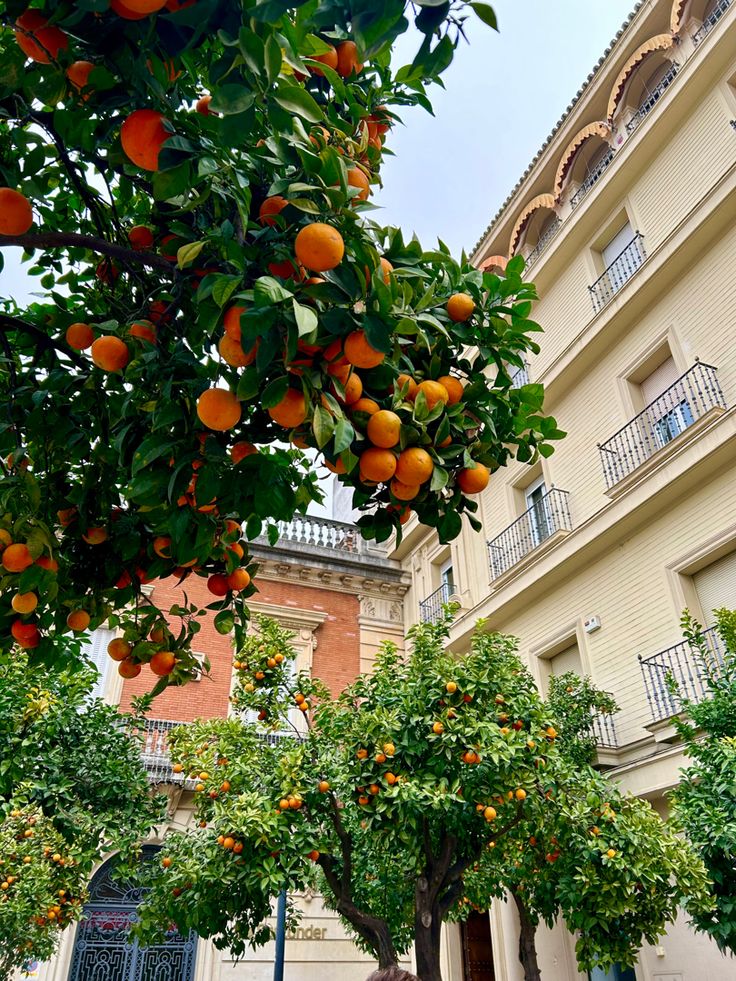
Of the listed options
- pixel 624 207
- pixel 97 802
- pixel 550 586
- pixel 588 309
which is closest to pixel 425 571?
pixel 550 586

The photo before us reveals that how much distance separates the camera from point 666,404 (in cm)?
1052

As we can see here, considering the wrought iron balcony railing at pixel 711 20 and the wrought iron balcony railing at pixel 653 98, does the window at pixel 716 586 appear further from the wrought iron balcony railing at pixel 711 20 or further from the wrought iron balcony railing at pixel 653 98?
the wrought iron balcony railing at pixel 711 20

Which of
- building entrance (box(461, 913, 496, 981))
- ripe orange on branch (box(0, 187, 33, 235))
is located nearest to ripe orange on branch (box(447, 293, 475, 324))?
ripe orange on branch (box(0, 187, 33, 235))

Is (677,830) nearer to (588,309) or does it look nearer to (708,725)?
(708,725)

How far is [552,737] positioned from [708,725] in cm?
132

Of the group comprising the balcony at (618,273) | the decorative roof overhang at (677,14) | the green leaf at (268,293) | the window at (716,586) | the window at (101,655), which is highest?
the decorative roof overhang at (677,14)

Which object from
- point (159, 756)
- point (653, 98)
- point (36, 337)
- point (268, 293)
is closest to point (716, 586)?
point (653, 98)

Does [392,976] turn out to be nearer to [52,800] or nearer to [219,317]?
[219,317]

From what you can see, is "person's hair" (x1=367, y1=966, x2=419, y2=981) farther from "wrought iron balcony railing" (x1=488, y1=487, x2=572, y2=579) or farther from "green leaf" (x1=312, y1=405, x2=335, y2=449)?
"wrought iron balcony railing" (x1=488, y1=487, x2=572, y2=579)

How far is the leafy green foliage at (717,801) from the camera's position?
596cm

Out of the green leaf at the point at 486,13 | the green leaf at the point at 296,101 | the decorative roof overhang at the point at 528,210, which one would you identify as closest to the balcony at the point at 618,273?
the decorative roof overhang at the point at 528,210

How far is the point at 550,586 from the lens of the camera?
12.1 metres

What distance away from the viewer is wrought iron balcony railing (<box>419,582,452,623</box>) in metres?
15.4

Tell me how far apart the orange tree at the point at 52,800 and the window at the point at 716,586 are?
7.07 m
